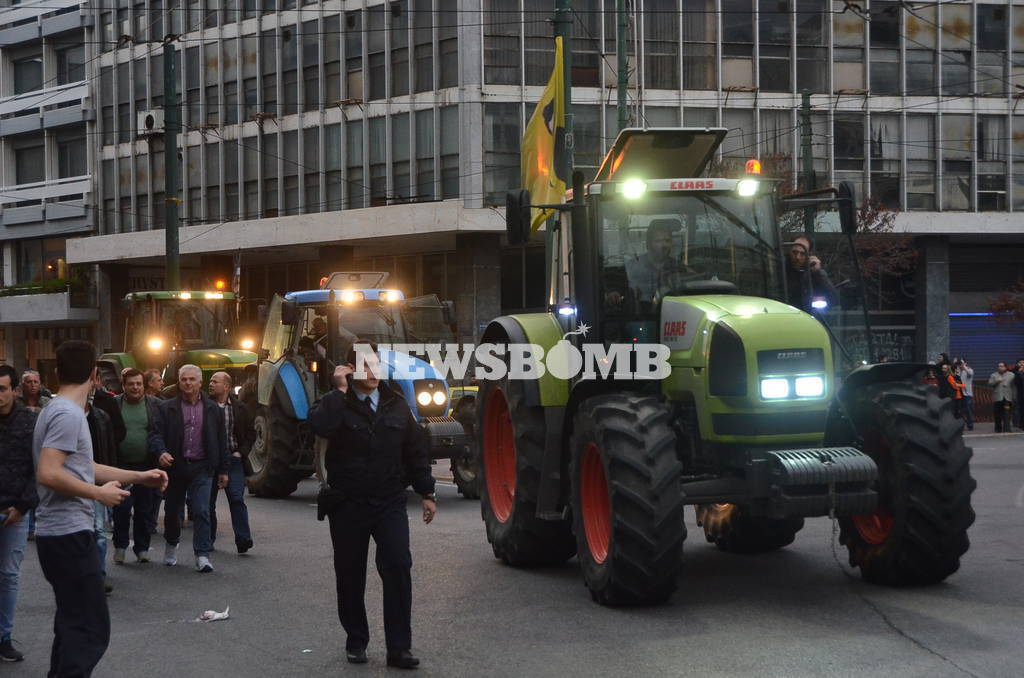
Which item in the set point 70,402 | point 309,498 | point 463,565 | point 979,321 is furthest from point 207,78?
point 70,402

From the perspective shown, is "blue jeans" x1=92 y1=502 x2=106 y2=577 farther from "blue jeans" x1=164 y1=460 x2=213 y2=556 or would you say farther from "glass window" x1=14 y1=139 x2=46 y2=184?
"glass window" x1=14 y1=139 x2=46 y2=184

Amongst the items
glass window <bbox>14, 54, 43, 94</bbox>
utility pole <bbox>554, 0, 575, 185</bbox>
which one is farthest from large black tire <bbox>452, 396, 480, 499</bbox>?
glass window <bbox>14, 54, 43, 94</bbox>

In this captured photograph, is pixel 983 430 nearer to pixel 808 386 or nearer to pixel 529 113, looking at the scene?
pixel 529 113

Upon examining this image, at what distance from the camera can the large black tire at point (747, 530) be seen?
1151 cm

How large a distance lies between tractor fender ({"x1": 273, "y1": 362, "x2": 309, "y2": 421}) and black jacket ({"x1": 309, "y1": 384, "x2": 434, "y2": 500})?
31.6 ft

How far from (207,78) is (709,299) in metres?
35.7

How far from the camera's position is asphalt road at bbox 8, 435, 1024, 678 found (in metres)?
7.76

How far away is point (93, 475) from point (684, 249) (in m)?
5.20

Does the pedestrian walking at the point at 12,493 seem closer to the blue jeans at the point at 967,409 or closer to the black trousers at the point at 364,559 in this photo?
the black trousers at the point at 364,559

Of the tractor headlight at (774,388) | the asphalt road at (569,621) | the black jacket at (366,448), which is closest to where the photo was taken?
the asphalt road at (569,621)

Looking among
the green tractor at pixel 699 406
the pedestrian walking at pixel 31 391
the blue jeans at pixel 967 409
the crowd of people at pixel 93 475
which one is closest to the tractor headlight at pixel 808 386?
the green tractor at pixel 699 406

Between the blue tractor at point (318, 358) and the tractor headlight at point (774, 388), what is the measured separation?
8077 mm

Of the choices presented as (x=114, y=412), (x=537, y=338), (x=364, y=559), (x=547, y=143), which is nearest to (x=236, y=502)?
(x=114, y=412)

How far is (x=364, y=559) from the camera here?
800cm
